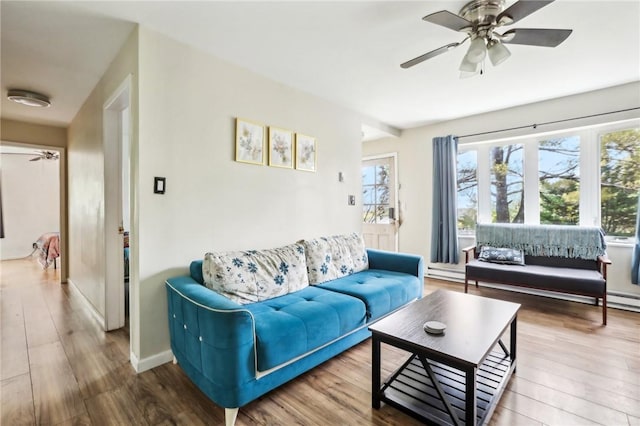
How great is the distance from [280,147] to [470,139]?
291 cm

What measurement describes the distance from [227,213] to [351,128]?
2163mm

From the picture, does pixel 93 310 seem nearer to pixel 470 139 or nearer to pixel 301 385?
pixel 301 385

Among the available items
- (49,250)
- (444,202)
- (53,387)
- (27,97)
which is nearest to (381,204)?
(444,202)

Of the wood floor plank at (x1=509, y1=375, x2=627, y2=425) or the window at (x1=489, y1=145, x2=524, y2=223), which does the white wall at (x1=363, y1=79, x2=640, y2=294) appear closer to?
the window at (x1=489, y1=145, x2=524, y2=223)

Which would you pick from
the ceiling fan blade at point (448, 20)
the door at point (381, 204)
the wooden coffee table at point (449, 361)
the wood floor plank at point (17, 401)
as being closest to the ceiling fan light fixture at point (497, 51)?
the ceiling fan blade at point (448, 20)

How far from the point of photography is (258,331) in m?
1.63

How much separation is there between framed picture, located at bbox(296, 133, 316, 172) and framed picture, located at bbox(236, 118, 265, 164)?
0.47 meters

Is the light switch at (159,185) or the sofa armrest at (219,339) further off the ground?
the light switch at (159,185)

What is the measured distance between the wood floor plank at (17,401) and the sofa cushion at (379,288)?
6.53 ft

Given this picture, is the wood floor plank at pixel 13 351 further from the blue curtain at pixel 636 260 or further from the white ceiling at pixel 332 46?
the blue curtain at pixel 636 260

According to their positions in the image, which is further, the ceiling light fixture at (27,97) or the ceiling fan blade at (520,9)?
the ceiling light fixture at (27,97)

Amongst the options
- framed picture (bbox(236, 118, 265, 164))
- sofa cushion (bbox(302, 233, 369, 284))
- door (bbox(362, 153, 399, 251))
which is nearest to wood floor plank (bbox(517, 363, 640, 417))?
sofa cushion (bbox(302, 233, 369, 284))

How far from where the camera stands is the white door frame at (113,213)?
2717 millimetres

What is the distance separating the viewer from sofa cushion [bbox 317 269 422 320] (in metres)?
2.38
